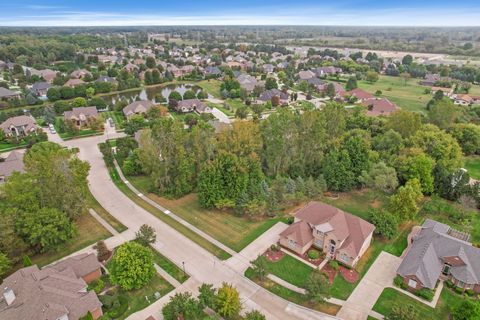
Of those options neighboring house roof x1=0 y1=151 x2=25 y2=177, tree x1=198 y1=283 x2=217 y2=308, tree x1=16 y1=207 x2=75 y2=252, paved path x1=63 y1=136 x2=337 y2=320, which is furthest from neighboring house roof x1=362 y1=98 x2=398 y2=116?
neighboring house roof x1=0 y1=151 x2=25 y2=177

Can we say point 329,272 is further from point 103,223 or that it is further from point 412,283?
point 103,223

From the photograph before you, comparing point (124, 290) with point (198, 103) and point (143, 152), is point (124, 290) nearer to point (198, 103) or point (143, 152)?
point (143, 152)

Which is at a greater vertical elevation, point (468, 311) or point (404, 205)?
point (404, 205)

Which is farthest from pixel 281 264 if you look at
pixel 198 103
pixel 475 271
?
pixel 198 103

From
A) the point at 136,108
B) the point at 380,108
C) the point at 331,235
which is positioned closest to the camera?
the point at 331,235

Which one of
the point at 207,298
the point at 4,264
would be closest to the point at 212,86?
the point at 4,264
